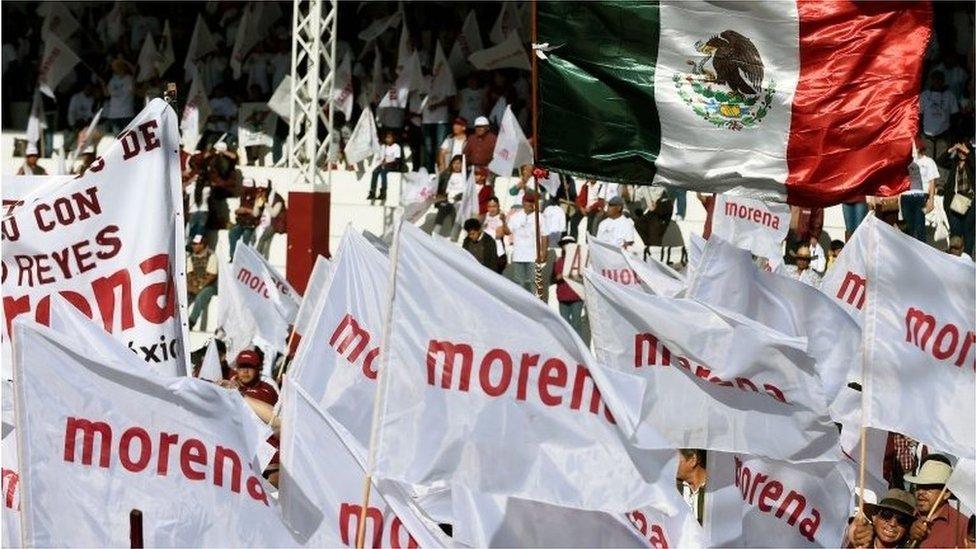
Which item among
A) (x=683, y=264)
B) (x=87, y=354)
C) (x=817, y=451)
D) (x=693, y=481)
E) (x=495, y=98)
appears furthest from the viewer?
(x=495, y=98)

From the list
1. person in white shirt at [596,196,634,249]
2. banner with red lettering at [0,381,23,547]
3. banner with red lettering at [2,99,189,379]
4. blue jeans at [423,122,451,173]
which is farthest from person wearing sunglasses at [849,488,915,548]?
blue jeans at [423,122,451,173]

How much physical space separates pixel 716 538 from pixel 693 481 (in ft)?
3.20

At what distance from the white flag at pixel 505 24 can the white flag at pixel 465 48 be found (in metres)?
0.22

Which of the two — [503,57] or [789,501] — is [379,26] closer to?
[503,57]

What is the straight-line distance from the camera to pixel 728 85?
1116 centimetres

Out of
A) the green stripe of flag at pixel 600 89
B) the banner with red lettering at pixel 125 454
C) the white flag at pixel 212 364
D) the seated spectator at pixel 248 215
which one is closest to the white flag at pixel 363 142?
the seated spectator at pixel 248 215

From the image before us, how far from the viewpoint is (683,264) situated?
20.3 m

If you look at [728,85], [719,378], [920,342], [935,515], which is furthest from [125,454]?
[728,85]

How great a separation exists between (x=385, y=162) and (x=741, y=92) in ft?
41.0

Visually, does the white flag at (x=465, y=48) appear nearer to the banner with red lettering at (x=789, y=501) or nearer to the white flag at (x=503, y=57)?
the white flag at (x=503, y=57)

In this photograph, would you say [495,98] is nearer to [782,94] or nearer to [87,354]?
[782,94]

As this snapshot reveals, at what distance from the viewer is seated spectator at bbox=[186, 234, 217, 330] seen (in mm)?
20391

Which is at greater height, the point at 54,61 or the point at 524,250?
the point at 54,61

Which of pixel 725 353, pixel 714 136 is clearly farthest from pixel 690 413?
pixel 714 136
